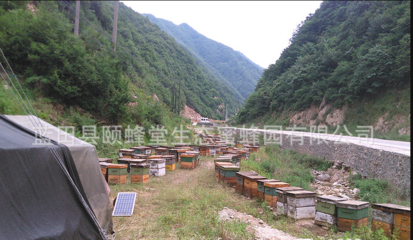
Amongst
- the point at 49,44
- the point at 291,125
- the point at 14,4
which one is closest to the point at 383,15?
the point at 291,125

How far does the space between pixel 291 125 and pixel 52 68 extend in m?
28.7

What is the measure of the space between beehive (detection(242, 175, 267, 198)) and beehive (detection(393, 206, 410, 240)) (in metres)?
3.49

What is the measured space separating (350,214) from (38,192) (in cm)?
609

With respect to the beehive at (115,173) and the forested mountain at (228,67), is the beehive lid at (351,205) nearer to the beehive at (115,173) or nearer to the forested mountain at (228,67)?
the beehive at (115,173)

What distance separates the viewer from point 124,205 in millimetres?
6199

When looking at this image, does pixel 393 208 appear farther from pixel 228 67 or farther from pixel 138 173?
pixel 228 67

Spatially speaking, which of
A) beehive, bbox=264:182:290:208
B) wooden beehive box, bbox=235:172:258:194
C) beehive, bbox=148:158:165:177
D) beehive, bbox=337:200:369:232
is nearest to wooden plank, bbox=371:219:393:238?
beehive, bbox=337:200:369:232

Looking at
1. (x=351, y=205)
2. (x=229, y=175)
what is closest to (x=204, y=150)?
(x=229, y=175)

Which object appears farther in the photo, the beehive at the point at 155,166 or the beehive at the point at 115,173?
the beehive at the point at 155,166

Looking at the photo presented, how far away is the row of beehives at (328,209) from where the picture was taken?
5.09m

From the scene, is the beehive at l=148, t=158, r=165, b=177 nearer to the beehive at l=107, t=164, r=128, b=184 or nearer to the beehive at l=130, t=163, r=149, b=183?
the beehive at l=130, t=163, r=149, b=183

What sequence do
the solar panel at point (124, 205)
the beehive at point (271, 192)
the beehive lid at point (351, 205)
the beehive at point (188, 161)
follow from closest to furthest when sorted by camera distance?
the beehive lid at point (351, 205), the solar panel at point (124, 205), the beehive at point (271, 192), the beehive at point (188, 161)

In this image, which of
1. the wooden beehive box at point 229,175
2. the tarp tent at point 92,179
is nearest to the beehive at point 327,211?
the wooden beehive box at point 229,175

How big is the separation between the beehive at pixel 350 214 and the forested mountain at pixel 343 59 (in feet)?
67.1
